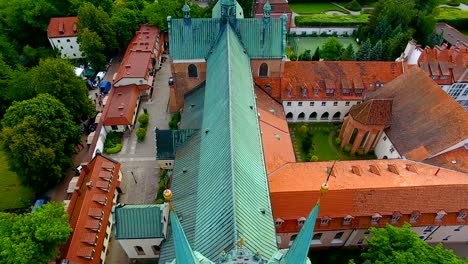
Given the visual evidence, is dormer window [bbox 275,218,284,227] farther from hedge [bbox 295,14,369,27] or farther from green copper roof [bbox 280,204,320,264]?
hedge [bbox 295,14,369,27]

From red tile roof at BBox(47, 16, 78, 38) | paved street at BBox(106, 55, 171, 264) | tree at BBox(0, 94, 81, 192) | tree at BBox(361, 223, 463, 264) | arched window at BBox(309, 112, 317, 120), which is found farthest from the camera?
red tile roof at BBox(47, 16, 78, 38)

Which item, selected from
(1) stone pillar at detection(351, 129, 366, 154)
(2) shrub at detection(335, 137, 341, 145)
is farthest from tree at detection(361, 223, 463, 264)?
(2) shrub at detection(335, 137, 341, 145)

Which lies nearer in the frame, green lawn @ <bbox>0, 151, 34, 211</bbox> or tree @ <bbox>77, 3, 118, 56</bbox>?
green lawn @ <bbox>0, 151, 34, 211</bbox>

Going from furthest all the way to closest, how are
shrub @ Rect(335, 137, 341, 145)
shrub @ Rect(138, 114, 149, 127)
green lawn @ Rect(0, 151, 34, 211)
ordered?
shrub @ Rect(138, 114, 149, 127)
shrub @ Rect(335, 137, 341, 145)
green lawn @ Rect(0, 151, 34, 211)

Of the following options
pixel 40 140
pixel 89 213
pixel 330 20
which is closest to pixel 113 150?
pixel 40 140

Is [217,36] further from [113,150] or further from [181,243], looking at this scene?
[181,243]

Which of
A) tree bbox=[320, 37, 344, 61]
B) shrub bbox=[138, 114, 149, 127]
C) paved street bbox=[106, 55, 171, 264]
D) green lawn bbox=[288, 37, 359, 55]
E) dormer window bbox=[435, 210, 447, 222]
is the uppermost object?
tree bbox=[320, 37, 344, 61]

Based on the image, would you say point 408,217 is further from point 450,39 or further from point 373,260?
point 450,39
